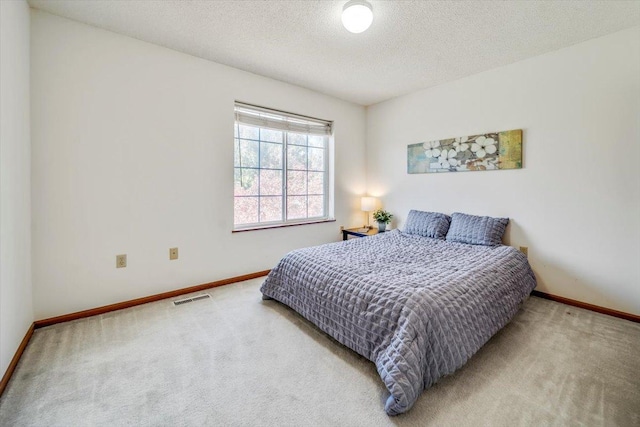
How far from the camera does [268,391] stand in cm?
149

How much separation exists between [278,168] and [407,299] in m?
2.45

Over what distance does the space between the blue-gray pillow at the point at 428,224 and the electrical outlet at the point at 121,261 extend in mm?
2950

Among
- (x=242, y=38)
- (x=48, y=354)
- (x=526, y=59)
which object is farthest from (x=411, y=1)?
(x=48, y=354)

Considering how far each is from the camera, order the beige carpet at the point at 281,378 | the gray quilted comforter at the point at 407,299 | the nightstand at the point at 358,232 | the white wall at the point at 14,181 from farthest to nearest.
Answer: the nightstand at the point at 358,232 → the white wall at the point at 14,181 → the gray quilted comforter at the point at 407,299 → the beige carpet at the point at 281,378

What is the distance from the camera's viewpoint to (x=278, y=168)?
355 cm

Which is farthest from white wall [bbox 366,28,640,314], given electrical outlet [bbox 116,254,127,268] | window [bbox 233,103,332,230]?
electrical outlet [bbox 116,254,127,268]

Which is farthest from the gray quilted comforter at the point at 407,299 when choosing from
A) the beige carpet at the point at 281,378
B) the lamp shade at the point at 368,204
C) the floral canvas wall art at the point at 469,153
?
the lamp shade at the point at 368,204

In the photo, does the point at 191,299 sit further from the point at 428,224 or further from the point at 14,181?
the point at 428,224

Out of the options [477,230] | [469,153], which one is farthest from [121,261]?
[469,153]

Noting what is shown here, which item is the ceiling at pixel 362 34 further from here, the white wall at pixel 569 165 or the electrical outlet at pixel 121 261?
the electrical outlet at pixel 121 261

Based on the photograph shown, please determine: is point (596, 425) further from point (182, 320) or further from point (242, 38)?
point (242, 38)

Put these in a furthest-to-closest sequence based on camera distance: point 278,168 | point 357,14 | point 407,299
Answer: point 278,168 < point 357,14 < point 407,299

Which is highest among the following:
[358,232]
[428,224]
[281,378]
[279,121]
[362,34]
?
[362,34]

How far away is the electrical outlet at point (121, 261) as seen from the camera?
2453 millimetres
